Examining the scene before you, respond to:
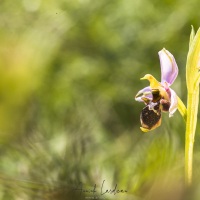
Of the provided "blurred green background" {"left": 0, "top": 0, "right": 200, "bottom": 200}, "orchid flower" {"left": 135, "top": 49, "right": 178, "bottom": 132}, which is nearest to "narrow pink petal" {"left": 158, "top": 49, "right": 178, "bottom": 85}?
"orchid flower" {"left": 135, "top": 49, "right": 178, "bottom": 132}

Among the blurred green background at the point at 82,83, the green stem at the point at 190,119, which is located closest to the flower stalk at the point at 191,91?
the green stem at the point at 190,119

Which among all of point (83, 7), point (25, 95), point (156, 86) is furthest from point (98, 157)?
point (83, 7)

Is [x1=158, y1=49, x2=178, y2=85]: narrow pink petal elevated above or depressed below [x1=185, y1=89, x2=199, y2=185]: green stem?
above

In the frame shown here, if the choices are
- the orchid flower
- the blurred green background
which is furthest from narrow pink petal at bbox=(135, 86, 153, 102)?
the blurred green background

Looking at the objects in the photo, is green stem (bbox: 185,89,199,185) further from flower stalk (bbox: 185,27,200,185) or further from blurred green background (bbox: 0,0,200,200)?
blurred green background (bbox: 0,0,200,200)

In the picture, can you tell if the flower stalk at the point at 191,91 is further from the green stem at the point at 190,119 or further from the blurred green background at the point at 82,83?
the blurred green background at the point at 82,83

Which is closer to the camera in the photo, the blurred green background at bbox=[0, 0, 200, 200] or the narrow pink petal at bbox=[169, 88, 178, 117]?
the narrow pink petal at bbox=[169, 88, 178, 117]

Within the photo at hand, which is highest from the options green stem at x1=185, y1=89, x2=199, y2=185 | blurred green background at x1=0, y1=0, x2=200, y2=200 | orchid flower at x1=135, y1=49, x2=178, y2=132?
blurred green background at x1=0, y1=0, x2=200, y2=200

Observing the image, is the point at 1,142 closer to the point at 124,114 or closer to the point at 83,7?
the point at 124,114
